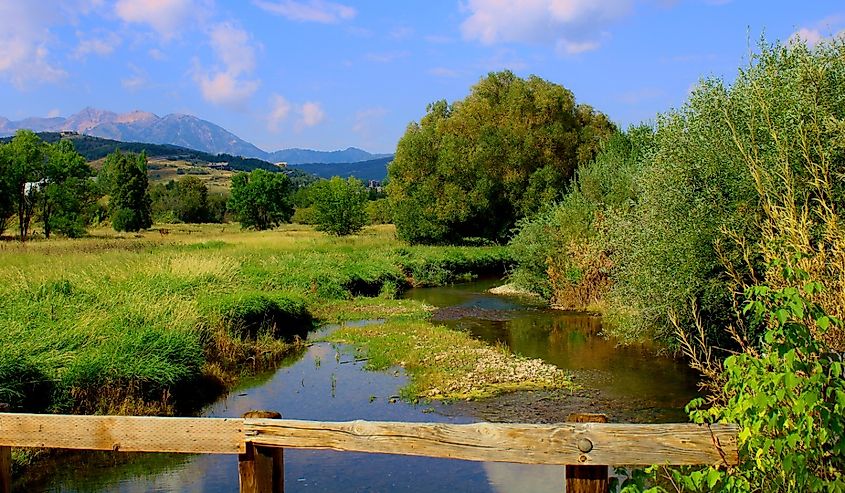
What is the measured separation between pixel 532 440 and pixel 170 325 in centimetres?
1347

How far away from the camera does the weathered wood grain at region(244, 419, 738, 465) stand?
14.6ft

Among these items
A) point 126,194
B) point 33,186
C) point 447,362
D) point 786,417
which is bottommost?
point 447,362

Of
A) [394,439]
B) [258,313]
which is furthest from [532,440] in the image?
[258,313]

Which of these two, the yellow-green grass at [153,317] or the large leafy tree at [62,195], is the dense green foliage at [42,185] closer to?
the large leafy tree at [62,195]

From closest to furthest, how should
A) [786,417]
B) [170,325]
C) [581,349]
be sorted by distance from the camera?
[786,417], [170,325], [581,349]

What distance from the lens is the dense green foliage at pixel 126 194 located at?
217ft

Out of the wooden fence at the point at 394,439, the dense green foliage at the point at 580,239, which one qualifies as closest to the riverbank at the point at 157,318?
the dense green foliage at the point at 580,239

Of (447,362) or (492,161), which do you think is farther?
(492,161)

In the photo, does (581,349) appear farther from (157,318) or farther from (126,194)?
(126,194)

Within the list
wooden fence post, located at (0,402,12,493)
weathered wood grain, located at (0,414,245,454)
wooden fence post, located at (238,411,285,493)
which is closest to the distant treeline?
wooden fence post, located at (0,402,12,493)

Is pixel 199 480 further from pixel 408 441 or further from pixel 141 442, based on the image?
pixel 408 441

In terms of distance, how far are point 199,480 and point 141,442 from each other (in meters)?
6.38

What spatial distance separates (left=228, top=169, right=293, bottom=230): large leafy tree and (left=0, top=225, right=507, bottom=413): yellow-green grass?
47.5 meters

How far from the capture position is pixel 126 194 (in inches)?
2694
